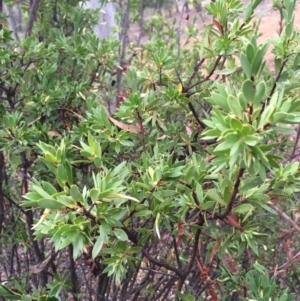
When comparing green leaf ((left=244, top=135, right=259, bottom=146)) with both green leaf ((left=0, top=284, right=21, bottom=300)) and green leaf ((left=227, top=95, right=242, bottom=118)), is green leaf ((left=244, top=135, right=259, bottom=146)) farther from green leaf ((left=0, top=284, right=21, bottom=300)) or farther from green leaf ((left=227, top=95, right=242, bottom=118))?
green leaf ((left=0, top=284, right=21, bottom=300))

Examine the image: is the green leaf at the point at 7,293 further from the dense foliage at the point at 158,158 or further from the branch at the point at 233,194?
the branch at the point at 233,194

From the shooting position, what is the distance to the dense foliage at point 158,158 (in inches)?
44.1

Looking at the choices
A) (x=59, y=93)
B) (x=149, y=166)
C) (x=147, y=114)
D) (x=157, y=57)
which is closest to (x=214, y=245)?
(x=149, y=166)

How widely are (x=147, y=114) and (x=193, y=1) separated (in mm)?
2692

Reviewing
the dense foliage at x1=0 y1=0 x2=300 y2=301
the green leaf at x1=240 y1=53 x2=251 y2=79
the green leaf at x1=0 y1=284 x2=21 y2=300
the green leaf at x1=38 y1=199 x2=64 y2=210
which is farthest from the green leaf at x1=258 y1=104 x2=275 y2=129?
the green leaf at x1=0 y1=284 x2=21 y2=300

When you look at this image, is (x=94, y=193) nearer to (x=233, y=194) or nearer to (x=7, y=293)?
(x=233, y=194)

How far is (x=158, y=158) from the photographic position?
1.52 metres

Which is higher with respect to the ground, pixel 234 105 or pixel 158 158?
pixel 234 105

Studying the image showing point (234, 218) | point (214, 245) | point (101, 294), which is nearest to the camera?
point (234, 218)

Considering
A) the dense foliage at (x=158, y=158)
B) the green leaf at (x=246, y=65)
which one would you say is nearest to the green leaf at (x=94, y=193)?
the dense foliage at (x=158, y=158)

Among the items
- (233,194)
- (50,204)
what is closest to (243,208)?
(233,194)

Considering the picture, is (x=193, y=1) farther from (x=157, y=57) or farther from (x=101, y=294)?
(x=101, y=294)

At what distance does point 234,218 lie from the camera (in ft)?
4.45

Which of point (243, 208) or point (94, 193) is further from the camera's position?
point (243, 208)
